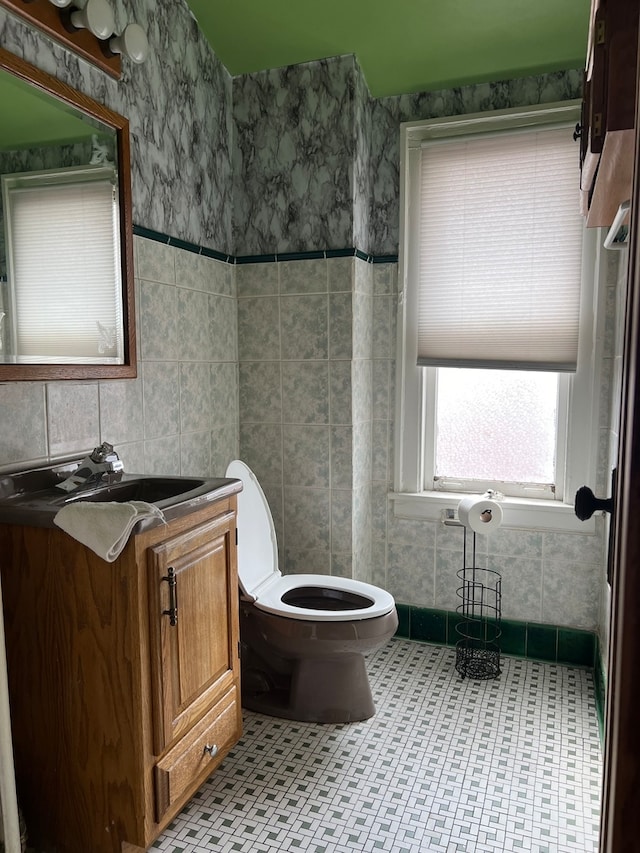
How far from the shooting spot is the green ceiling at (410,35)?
225 centimetres

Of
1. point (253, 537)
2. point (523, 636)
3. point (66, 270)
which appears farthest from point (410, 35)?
point (523, 636)

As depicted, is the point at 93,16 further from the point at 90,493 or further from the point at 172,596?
the point at 172,596

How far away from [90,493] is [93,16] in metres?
1.35

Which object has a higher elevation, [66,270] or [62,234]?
[62,234]

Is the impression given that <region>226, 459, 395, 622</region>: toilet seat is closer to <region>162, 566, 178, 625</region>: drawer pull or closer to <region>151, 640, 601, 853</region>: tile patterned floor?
<region>151, 640, 601, 853</region>: tile patterned floor

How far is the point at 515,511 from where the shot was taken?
2.71 metres

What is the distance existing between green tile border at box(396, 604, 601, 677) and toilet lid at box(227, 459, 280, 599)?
0.80 metres

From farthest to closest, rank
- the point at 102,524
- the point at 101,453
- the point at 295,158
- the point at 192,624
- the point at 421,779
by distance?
the point at 295,158
the point at 421,779
the point at 101,453
the point at 192,624
the point at 102,524

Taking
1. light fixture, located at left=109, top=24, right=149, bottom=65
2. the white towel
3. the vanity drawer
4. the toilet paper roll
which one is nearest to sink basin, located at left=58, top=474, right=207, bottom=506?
the white towel

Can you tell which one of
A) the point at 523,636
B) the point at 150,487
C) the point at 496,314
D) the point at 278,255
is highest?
the point at 278,255

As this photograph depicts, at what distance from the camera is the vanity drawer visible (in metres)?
1.58

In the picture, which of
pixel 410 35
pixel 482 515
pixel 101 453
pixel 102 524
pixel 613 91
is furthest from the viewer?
pixel 482 515

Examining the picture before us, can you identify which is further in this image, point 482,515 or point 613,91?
point 482,515

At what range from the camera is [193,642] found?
171cm
